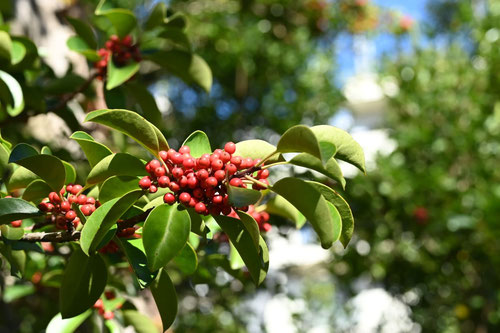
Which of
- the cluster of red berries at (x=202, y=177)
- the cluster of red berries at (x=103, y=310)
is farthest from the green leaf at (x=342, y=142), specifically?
the cluster of red berries at (x=103, y=310)

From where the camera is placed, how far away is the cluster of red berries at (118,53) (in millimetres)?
1863

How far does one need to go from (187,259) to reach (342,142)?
0.56 m

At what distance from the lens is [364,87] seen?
13711 millimetres

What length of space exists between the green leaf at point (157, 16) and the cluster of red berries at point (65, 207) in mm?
802

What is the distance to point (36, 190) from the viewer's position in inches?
50.1

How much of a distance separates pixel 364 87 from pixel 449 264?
370 inches

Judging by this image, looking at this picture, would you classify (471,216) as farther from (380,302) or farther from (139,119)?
(380,302)

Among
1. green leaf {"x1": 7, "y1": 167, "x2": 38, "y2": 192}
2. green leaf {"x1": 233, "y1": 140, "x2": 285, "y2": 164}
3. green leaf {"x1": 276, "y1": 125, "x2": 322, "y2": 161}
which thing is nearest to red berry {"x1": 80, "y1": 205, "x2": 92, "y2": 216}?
green leaf {"x1": 7, "y1": 167, "x2": 38, "y2": 192}

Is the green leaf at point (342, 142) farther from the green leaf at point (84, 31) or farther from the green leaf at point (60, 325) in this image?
the green leaf at point (84, 31)

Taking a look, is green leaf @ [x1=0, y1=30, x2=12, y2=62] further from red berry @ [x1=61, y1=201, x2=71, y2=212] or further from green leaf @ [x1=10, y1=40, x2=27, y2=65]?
red berry @ [x1=61, y1=201, x2=71, y2=212]

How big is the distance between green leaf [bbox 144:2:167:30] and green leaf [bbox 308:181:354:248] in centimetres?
97

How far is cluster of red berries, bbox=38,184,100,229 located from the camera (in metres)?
1.19

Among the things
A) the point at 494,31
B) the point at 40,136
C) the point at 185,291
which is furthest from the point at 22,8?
the point at 494,31

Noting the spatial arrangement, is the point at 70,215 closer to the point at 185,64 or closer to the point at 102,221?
the point at 102,221
